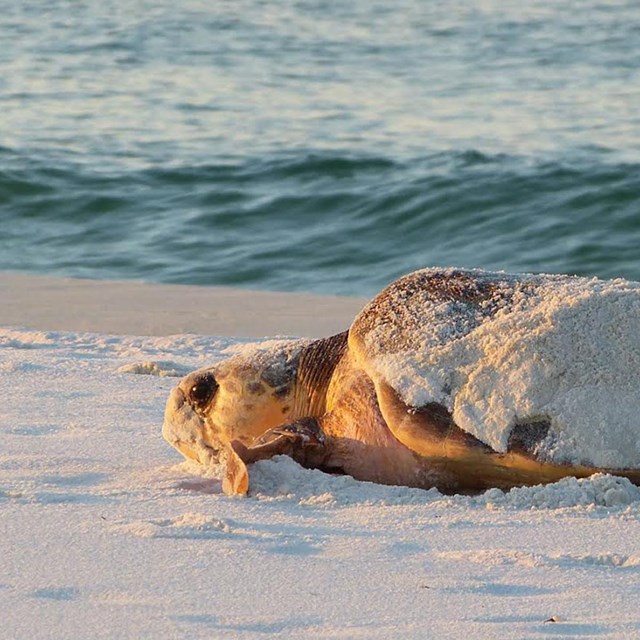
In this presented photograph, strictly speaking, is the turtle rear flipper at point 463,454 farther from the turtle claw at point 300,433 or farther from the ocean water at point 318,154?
the ocean water at point 318,154

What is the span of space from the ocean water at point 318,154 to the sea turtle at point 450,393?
4.27 m

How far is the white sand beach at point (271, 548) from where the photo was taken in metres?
2.06

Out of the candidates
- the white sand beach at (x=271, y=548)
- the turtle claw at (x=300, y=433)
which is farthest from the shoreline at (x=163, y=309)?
the turtle claw at (x=300, y=433)

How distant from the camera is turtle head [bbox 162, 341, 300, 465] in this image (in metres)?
3.30

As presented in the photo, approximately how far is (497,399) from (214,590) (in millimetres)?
1002

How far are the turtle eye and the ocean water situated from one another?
424 cm

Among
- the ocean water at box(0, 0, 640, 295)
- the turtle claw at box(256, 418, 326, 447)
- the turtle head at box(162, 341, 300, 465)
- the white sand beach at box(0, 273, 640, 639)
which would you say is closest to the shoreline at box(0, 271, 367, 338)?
the ocean water at box(0, 0, 640, 295)

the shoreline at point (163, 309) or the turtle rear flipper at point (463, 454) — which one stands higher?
the turtle rear flipper at point (463, 454)

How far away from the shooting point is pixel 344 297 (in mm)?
7242

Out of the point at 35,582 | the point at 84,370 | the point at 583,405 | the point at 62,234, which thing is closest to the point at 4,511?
the point at 35,582

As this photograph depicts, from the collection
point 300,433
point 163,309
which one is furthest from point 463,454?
point 163,309

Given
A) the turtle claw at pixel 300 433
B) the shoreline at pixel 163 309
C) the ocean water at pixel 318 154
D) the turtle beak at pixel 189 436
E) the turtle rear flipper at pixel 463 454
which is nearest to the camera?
the turtle rear flipper at pixel 463 454

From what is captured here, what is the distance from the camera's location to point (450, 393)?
2.99m

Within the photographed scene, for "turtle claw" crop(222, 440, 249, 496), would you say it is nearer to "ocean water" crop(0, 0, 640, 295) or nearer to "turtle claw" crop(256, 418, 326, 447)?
"turtle claw" crop(256, 418, 326, 447)
